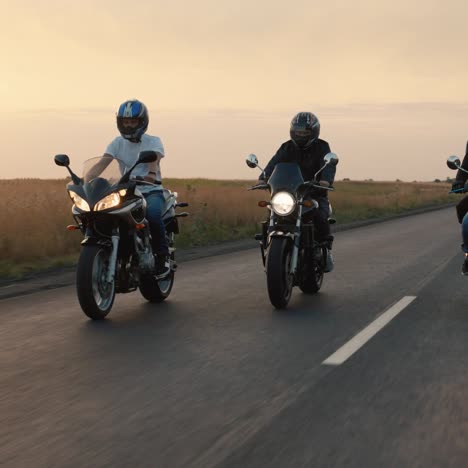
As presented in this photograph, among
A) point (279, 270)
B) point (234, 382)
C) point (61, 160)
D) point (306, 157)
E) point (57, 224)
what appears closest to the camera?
point (234, 382)

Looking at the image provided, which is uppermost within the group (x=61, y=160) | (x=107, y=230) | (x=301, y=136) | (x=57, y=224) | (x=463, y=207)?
(x=301, y=136)

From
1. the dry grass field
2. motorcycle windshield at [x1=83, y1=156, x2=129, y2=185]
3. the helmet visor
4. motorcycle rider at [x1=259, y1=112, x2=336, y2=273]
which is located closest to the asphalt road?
motorcycle rider at [x1=259, y1=112, x2=336, y2=273]

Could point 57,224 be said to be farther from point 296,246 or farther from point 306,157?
point 296,246

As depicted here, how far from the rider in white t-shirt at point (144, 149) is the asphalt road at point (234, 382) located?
0.71 metres

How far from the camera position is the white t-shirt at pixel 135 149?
8.96m

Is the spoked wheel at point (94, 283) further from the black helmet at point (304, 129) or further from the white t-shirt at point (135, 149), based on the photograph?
the black helmet at point (304, 129)

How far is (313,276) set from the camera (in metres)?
10.1

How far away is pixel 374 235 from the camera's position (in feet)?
73.2

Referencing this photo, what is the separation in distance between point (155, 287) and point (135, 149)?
5.15 feet

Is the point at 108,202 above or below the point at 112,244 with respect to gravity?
above

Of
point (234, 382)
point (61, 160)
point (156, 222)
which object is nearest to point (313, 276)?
point (156, 222)

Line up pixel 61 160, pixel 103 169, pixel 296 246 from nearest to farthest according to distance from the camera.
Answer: pixel 103 169, pixel 61 160, pixel 296 246

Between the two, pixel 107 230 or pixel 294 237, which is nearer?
pixel 107 230

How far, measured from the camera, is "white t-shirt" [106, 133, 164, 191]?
8.96 metres
